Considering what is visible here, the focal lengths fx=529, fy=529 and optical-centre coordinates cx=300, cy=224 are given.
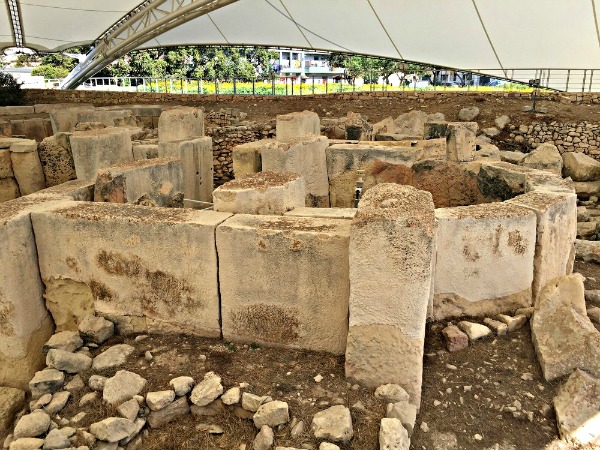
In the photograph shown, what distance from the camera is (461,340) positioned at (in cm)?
380

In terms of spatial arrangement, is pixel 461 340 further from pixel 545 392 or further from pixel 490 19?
pixel 490 19

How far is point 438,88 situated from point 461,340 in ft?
54.7

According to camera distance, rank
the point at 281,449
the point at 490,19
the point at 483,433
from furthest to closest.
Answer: the point at 490,19 → the point at 483,433 → the point at 281,449

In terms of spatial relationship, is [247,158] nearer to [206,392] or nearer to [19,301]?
[19,301]

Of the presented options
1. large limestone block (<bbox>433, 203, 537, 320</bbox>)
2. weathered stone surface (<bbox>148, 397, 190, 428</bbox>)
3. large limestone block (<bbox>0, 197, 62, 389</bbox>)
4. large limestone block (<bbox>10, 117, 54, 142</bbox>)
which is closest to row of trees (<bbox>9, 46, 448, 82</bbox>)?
large limestone block (<bbox>10, 117, 54, 142</bbox>)

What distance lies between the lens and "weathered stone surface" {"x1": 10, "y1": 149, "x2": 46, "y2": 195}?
277 inches

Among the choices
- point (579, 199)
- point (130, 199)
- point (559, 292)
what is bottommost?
point (579, 199)

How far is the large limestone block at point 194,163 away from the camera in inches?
277

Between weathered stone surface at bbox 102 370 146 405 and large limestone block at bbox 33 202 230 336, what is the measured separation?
2.19ft

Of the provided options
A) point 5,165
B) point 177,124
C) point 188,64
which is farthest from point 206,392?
point 188,64

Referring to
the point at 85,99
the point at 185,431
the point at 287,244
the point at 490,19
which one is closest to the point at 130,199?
the point at 287,244

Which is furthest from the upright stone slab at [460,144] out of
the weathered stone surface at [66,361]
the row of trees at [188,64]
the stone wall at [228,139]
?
the row of trees at [188,64]

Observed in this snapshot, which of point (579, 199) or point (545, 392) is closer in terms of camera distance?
point (545, 392)

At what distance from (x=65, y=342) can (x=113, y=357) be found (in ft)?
1.42
